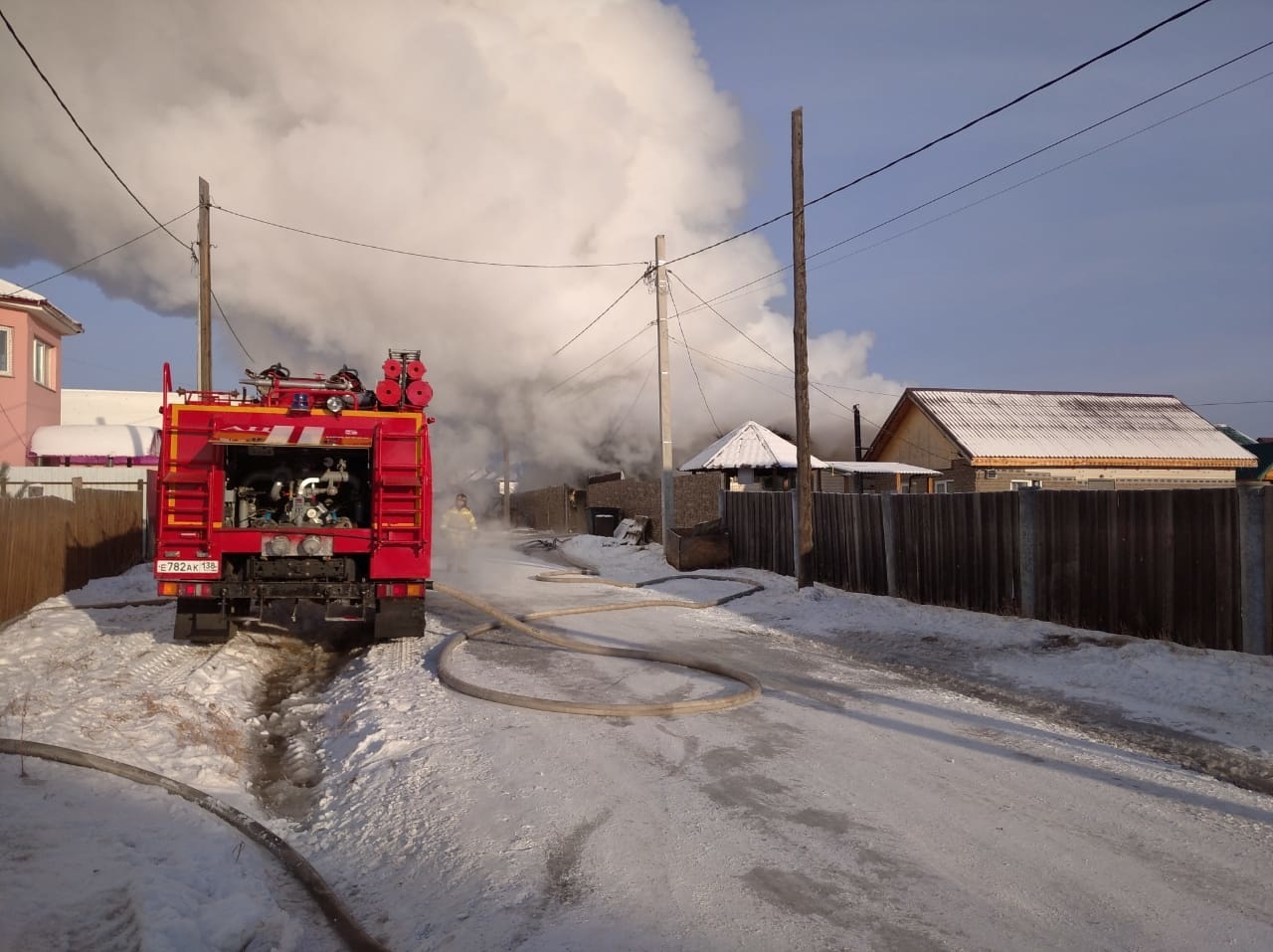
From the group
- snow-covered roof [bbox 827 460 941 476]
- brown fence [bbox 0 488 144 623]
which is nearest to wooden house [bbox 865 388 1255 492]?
snow-covered roof [bbox 827 460 941 476]

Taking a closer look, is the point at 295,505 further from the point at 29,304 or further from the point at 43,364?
the point at 43,364

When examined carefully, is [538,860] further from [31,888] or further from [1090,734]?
[1090,734]

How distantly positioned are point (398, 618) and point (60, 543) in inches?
253

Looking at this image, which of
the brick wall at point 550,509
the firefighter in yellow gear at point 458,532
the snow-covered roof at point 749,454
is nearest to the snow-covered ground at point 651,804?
the firefighter in yellow gear at point 458,532

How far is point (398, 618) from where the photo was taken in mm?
9109

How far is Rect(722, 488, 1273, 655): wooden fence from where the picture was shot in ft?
26.5

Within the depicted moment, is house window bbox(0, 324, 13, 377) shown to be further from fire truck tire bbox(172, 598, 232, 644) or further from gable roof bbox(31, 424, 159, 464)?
fire truck tire bbox(172, 598, 232, 644)

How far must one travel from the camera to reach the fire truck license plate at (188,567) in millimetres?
8367

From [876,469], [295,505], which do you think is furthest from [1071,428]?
[295,505]

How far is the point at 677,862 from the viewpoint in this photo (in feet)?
13.0

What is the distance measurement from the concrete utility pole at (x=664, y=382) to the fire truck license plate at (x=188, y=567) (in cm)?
1318

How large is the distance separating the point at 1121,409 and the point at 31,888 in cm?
3436

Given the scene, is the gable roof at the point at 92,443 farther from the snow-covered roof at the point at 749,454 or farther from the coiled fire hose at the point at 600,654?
the coiled fire hose at the point at 600,654

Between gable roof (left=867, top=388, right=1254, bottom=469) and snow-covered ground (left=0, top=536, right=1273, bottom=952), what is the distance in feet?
65.8
